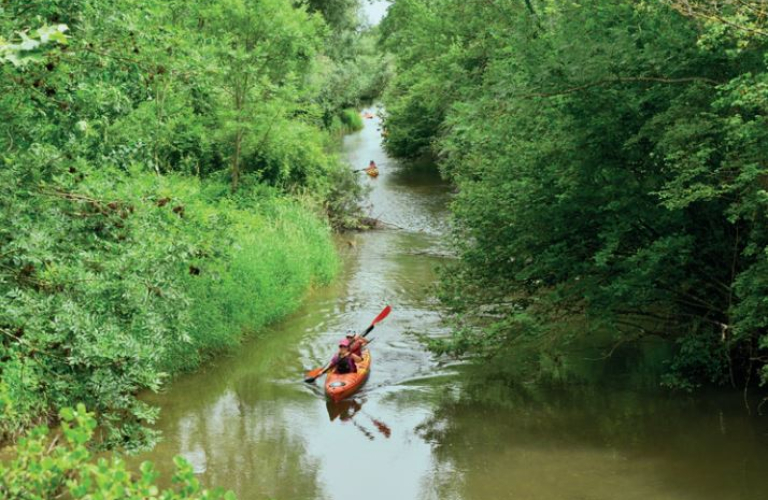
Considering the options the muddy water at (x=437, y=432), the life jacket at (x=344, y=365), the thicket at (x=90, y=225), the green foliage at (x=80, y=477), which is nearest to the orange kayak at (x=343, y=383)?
the life jacket at (x=344, y=365)

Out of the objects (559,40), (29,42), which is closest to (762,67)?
(559,40)

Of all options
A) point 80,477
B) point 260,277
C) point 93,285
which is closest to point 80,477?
point 80,477

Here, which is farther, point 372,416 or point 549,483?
point 372,416

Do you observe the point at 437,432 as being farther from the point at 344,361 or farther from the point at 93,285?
the point at 93,285

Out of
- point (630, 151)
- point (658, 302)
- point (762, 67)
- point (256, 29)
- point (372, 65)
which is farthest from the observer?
point (372, 65)

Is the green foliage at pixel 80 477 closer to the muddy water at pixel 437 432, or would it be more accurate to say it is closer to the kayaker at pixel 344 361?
the muddy water at pixel 437 432

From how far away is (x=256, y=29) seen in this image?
21641mm

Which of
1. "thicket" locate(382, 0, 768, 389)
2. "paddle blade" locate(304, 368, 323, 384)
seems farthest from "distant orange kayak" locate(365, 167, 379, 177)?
"paddle blade" locate(304, 368, 323, 384)

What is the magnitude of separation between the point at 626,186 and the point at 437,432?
459cm

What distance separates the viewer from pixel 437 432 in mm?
12781

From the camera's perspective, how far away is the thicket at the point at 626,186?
34.0ft

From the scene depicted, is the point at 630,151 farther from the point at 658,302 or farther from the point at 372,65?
the point at 372,65

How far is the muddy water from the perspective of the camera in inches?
429

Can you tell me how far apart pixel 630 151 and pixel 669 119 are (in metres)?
1.04
